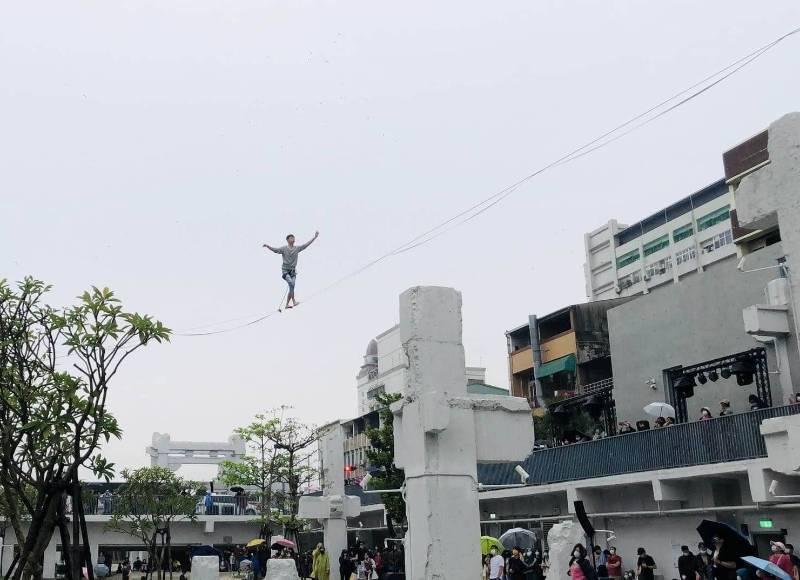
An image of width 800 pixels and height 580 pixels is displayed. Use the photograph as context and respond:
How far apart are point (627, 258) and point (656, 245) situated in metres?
3.59

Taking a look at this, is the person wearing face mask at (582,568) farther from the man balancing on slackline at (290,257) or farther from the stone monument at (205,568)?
the stone monument at (205,568)

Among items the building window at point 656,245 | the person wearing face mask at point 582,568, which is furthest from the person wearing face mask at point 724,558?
the building window at point 656,245

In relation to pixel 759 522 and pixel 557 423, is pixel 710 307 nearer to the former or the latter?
pixel 759 522

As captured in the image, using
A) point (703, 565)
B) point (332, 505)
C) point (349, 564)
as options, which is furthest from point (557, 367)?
point (703, 565)

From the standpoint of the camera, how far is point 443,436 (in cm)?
868

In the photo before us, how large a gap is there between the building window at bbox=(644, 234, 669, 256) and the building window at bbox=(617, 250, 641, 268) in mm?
1057

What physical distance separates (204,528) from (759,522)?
32.7 meters

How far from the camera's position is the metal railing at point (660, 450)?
18703 millimetres

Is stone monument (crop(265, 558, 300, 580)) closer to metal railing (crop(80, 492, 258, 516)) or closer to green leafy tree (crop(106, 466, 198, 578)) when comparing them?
green leafy tree (crop(106, 466, 198, 578))

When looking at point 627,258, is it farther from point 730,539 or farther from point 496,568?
point 730,539

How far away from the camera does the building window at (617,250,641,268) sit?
66.9 metres

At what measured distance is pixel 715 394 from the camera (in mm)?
26672

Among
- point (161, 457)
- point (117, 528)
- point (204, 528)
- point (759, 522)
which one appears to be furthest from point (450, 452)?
point (161, 457)

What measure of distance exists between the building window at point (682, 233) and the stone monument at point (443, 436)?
54306mm
